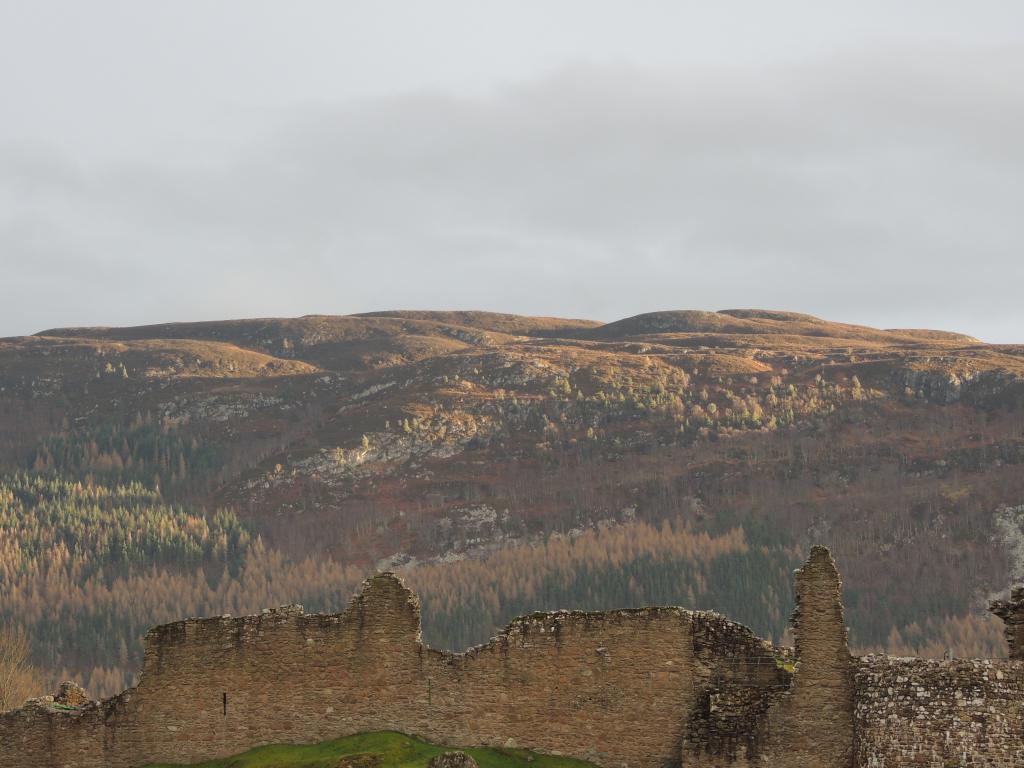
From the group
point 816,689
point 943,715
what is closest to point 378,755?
point 816,689

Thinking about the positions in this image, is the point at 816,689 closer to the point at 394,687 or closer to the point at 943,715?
the point at 943,715

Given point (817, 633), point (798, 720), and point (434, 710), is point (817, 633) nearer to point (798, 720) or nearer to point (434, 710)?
point (798, 720)

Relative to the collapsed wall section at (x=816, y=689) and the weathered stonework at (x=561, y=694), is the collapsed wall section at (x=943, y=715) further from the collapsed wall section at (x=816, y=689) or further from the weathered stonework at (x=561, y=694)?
the collapsed wall section at (x=816, y=689)

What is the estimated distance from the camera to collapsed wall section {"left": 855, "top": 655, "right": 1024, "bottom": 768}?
1918 inches

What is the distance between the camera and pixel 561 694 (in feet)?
184

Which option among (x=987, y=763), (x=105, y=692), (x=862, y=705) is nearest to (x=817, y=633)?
(x=862, y=705)

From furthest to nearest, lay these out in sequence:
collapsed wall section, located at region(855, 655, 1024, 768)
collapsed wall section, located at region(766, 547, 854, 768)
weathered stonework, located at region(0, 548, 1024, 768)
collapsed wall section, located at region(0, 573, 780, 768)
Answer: collapsed wall section, located at region(0, 573, 780, 768) → collapsed wall section, located at region(766, 547, 854, 768) → weathered stonework, located at region(0, 548, 1024, 768) → collapsed wall section, located at region(855, 655, 1024, 768)

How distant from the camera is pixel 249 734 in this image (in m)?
58.8

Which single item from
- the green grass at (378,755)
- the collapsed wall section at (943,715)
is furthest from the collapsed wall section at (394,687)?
the collapsed wall section at (943,715)

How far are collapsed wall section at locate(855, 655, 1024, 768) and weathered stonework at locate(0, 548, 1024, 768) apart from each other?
1.6 inches

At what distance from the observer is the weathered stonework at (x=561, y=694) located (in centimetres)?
5031

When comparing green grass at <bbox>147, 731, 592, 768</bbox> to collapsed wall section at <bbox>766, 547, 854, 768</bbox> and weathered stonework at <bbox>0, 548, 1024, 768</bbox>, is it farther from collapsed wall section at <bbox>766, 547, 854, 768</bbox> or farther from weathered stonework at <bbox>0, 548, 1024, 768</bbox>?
collapsed wall section at <bbox>766, 547, 854, 768</bbox>

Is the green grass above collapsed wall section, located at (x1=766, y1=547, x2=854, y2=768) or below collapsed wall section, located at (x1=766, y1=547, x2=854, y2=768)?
below


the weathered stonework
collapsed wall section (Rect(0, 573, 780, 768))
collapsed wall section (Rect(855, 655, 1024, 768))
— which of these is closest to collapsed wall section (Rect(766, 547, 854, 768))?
the weathered stonework
